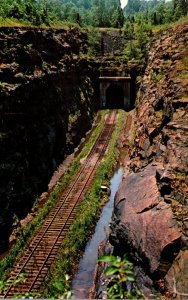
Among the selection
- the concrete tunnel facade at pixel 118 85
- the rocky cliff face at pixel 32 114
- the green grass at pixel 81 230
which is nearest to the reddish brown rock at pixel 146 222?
the green grass at pixel 81 230

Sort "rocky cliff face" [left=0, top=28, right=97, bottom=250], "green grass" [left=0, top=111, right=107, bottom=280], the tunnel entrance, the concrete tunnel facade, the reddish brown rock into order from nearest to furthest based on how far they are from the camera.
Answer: the reddish brown rock < "green grass" [left=0, top=111, right=107, bottom=280] < "rocky cliff face" [left=0, top=28, right=97, bottom=250] < the concrete tunnel facade < the tunnel entrance

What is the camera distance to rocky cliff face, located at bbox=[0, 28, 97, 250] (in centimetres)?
2747

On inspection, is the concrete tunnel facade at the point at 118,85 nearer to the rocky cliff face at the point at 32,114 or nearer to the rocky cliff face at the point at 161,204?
the rocky cliff face at the point at 32,114

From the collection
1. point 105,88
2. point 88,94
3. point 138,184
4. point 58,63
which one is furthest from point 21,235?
point 105,88

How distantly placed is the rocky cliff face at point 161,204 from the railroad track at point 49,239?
15.1 feet

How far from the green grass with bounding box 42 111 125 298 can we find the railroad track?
486 millimetres

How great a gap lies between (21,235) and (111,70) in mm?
39286

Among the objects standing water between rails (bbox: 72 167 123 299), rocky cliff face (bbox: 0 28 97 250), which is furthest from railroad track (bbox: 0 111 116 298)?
rocky cliff face (bbox: 0 28 97 250)

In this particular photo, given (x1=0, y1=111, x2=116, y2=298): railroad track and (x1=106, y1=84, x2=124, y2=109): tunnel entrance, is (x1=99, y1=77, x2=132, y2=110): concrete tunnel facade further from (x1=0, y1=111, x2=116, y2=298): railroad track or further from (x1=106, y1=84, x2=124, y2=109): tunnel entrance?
(x1=0, y1=111, x2=116, y2=298): railroad track

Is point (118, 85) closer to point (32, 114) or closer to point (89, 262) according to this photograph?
point (32, 114)

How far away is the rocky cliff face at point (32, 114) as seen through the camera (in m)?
27.5

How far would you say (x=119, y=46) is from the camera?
240 ft

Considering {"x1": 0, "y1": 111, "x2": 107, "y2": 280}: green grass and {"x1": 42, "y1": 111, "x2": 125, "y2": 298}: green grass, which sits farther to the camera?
{"x1": 0, "y1": 111, "x2": 107, "y2": 280}: green grass

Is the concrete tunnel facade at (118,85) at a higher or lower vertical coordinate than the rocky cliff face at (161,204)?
lower
